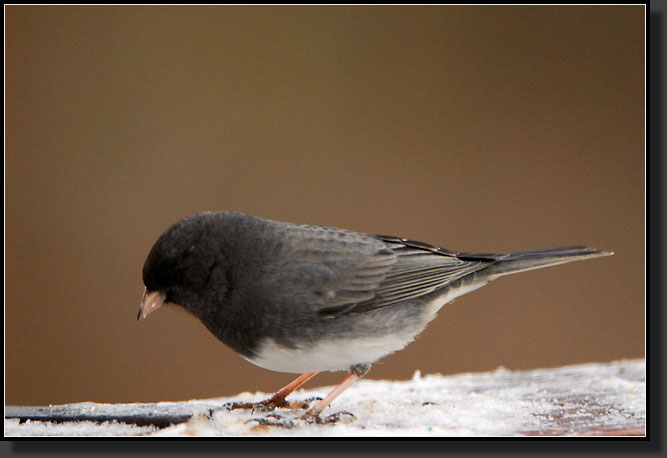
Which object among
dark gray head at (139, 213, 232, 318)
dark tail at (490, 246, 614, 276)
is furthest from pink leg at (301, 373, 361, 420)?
dark tail at (490, 246, 614, 276)

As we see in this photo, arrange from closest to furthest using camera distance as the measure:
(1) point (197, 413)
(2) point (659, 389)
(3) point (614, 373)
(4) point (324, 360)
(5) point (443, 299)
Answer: (2) point (659, 389)
(4) point (324, 360)
(1) point (197, 413)
(5) point (443, 299)
(3) point (614, 373)

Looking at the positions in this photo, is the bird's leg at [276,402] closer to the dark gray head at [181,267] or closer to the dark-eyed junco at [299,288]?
the dark-eyed junco at [299,288]

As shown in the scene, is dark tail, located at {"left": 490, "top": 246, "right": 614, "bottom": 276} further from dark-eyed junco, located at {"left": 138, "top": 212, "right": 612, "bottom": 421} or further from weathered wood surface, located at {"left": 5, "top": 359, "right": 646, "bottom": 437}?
weathered wood surface, located at {"left": 5, "top": 359, "right": 646, "bottom": 437}

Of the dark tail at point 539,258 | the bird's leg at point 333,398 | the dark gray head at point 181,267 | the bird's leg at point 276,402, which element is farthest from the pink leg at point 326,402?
the dark tail at point 539,258

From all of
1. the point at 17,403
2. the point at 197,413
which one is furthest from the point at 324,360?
the point at 17,403

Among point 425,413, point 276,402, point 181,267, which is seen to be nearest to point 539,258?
point 425,413

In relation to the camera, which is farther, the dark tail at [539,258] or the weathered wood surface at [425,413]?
the dark tail at [539,258]

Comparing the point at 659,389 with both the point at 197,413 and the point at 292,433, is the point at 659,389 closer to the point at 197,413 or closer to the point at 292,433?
A: the point at 292,433
